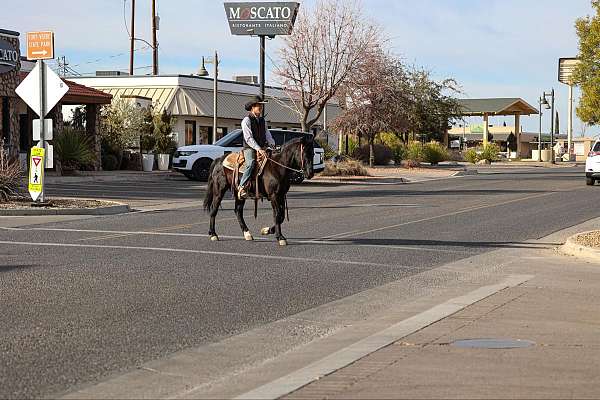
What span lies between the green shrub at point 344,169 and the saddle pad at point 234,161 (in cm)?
2698

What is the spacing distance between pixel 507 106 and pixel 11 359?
9159 cm

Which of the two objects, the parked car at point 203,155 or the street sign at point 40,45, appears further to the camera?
the parked car at point 203,155

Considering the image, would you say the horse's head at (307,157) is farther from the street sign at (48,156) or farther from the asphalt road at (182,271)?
the street sign at (48,156)

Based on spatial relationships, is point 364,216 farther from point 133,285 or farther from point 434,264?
point 133,285

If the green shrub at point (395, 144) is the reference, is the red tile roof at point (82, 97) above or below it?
above

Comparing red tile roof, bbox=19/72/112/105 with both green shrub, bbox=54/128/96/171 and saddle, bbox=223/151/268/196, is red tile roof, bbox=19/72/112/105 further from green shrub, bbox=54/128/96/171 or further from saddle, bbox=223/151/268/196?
saddle, bbox=223/151/268/196

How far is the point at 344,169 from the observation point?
4469cm

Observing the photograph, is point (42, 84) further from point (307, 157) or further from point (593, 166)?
point (593, 166)

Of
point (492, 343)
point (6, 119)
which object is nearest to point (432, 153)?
point (6, 119)

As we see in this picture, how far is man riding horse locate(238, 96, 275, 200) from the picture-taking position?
16031 millimetres

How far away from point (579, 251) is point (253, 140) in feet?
17.7

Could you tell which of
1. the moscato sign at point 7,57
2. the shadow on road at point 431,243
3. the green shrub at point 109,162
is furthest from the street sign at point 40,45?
the green shrub at point 109,162

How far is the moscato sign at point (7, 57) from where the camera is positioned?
35781 millimetres

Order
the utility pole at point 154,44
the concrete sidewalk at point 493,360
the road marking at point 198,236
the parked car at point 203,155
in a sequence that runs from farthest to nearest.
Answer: the utility pole at point 154,44, the parked car at point 203,155, the road marking at point 198,236, the concrete sidewalk at point 493,360
